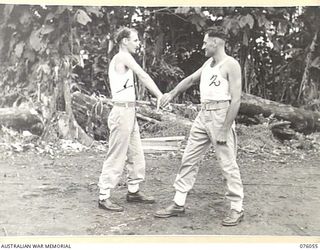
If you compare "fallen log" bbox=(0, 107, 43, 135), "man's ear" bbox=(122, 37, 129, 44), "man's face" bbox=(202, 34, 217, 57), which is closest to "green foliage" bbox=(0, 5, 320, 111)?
"fallen log" bbox=(0, 107, 43, 135)

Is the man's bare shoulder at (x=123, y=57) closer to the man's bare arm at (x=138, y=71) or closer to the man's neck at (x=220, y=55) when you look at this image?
the man's bare arm at (x=138, y=71)

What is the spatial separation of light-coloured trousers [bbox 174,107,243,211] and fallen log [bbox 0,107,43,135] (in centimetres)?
107

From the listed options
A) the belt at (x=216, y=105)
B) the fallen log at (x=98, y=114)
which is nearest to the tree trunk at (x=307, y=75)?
the fallen log at (x=98, y=114)

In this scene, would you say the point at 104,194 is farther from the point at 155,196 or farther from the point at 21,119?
the point at 21,119

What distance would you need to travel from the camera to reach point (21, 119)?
10.2 ft

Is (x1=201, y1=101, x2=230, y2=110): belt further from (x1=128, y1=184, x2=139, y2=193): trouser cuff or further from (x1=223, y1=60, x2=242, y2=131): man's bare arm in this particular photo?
(x1=128, y1=184, x2=139, y2=193): trouser cuff

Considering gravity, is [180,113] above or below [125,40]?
below

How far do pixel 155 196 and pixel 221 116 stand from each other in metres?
0.62

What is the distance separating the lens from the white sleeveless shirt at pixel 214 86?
2416 mm

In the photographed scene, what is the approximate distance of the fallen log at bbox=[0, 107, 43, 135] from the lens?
2.98 metres

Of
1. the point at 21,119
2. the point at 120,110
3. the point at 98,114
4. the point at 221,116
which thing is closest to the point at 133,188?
the point at 120,110

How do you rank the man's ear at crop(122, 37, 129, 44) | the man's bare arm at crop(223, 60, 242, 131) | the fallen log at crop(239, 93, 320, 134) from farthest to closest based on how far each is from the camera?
the fallen log at crop(239, 93, 320, 134)
the man's ear at crop(122, 37, 129, 44)
the man's bare arm at crop(223, 60, 242, 131)

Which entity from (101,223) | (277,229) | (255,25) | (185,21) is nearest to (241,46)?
(255,25)

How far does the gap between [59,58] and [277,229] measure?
1.54 meters
